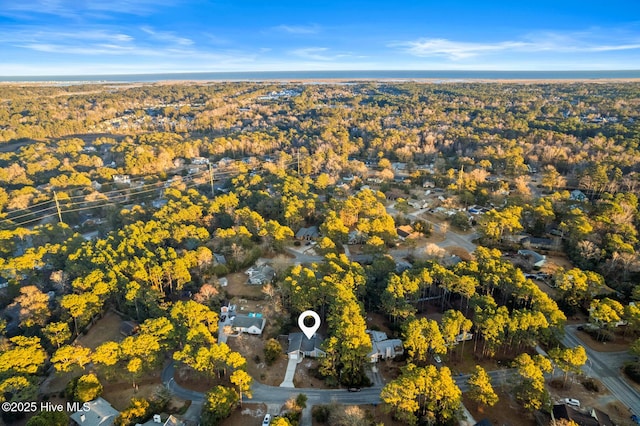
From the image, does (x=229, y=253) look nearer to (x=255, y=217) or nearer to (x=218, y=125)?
(x=255, y=217)

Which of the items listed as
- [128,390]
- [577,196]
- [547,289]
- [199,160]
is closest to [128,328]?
[128,390]

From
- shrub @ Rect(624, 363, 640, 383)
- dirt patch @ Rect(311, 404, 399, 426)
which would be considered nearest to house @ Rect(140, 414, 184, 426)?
dirt patch @ Rect(311, 404, 399, 426)

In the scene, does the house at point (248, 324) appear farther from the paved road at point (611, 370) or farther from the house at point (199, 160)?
the house at point (199, 160)

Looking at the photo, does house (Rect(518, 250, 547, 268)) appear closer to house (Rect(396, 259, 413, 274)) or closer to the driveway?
house (Rect(396, 259, 413, 274))

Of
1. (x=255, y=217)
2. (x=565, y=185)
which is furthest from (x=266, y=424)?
(x=565, y=185)

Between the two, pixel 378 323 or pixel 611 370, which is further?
pixel 378 323

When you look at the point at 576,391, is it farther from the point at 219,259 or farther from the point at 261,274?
the point at 219,259
